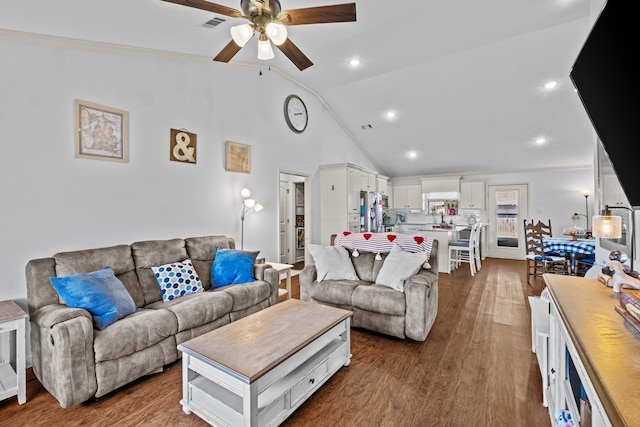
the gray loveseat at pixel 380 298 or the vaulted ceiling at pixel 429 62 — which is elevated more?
the vaulted ceiling at pixel 429 62

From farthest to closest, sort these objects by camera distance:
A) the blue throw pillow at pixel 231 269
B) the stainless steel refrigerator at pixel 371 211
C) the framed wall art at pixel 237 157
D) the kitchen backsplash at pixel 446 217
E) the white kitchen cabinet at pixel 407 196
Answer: the white kitchen cabinet at pixel 407 196 < the kitchen backsplash at pixel 446 217 < the stainless steel refrigerator at pixel 371 211 < the framed wall art at pixel 237 157 < the blue throw pillow at pixel 231 269

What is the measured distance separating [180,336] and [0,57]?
2.60 meters

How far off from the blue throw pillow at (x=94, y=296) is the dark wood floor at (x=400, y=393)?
0.54m

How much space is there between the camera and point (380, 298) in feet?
9.15

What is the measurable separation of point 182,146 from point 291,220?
3.48 metres

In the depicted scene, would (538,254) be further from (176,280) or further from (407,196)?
(176,280)

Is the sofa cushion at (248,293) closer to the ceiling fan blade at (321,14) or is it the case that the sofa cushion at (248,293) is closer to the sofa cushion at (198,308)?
the sofa cushion at (198,308)

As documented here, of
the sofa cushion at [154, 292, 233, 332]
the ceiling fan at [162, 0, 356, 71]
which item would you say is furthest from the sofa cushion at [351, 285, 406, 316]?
the ceiling fan at [162, 0, 356, 71]

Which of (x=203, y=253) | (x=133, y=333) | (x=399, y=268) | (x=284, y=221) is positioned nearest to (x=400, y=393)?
(x=399, y=268)

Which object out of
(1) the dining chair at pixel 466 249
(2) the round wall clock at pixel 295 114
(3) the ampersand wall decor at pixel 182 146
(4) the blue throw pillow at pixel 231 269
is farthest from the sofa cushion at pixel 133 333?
(1) the dining chair at pixel 466 249

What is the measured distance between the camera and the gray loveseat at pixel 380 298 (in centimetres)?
267

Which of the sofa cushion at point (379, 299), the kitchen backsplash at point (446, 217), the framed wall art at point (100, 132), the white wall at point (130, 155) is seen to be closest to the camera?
the white wall at point (130, 155)

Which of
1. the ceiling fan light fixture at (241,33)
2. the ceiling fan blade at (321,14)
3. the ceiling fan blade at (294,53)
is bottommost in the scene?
the ceiling fan light fixture at (241,33)

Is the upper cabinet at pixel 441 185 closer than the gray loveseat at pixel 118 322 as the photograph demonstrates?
No
